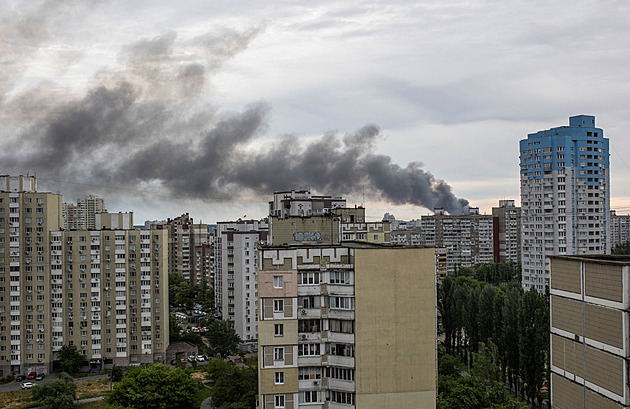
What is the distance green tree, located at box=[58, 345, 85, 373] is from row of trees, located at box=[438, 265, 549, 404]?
23386mm

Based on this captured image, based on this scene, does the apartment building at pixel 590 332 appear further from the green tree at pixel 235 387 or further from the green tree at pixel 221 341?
the green tree at pixel 221 341

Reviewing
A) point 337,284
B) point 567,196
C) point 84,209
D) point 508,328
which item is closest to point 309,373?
point 337,284

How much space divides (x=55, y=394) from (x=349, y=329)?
20352 millimetres

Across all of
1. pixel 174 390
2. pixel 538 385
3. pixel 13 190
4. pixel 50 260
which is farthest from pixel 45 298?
pixel 538 385

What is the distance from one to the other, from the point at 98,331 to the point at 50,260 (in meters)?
5.37

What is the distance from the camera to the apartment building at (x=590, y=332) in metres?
9.23

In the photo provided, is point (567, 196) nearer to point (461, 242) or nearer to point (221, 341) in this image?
point (221, 341)

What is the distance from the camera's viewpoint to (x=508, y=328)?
26359 millimetres

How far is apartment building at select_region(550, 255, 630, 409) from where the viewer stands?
9234 mm

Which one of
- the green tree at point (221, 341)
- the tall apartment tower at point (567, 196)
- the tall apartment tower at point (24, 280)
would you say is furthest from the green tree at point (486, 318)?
the tall apartment tower at point (24, 280)

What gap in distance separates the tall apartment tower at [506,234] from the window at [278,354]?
60.9 m

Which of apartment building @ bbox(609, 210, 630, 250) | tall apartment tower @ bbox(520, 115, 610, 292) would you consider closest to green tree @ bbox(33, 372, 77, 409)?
tall apartment tower @ bbox(520, 115, 610, 292)

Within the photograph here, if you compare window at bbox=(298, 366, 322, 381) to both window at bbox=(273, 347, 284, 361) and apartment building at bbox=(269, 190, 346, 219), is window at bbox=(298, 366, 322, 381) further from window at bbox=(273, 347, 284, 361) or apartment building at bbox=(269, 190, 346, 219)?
apartment building at bbox=(269, 190, 346, 219)

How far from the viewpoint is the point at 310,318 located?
12.5 metres
